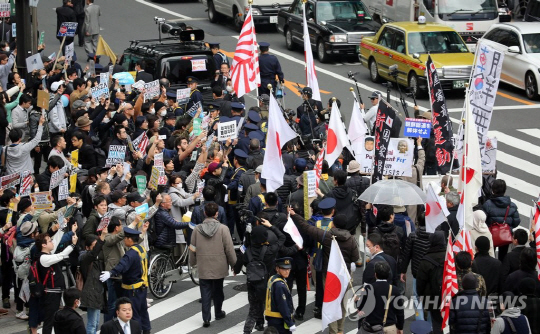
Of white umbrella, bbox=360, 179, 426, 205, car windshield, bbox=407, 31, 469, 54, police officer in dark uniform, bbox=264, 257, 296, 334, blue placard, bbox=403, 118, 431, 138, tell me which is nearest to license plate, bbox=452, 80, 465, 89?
car windshield, bbox=407, 31, 469, 54

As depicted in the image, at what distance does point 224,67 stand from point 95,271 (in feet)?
30.3

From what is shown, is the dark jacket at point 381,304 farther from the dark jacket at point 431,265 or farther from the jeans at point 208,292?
the jeans at point 208,292

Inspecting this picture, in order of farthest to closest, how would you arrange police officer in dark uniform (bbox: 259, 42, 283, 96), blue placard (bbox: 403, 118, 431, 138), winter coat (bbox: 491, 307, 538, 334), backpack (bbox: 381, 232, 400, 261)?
police officer in dark uniform (bbox: 259, 42, 283, 96)
blue placard (bbox: 403, 118, 431, 138)
backpack (bbox: 381, 232, 400, 261)
winter coat (bbox: 491, 307, 538, 334)

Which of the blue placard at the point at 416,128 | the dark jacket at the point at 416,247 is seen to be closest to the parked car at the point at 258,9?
the blue placard at the point at 416,128

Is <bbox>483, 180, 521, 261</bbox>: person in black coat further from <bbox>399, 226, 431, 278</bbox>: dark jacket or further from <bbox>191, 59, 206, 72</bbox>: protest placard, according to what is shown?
<bbox>191, 59, 206, 72</bbox>: protest placard

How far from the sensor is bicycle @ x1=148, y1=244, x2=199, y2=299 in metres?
14.4

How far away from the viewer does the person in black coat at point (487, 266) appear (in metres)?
12.4

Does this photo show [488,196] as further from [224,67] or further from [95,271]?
[224,67]

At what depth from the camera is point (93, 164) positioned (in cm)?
1712

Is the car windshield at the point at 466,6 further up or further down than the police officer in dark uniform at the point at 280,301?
further up

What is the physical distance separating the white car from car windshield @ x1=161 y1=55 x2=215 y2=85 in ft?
24.5

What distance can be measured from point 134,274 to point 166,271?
205cm

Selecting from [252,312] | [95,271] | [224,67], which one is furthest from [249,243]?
[224,67]

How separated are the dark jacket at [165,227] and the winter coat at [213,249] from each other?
1041 mm
